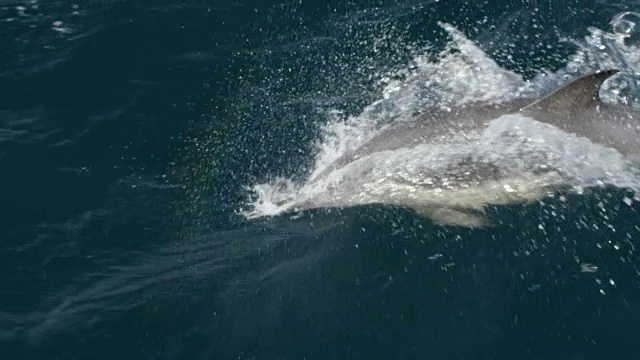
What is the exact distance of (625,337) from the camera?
40.0 feet

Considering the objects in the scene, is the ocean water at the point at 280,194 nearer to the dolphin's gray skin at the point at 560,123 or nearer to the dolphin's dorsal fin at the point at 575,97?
the dolphin's gray skin at the point at 560,123

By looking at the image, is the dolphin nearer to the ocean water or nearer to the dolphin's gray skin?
the dolphin's gray skin

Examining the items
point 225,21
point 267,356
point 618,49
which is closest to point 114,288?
point 267,356

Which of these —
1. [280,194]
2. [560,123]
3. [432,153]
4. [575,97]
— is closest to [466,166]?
[432,153]

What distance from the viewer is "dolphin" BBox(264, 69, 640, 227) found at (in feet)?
47.2

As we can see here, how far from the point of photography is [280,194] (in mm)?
14414

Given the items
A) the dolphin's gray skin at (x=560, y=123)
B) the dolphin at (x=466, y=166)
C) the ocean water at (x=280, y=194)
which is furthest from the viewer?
the dolphin's gray skin at (x=560, y=123)

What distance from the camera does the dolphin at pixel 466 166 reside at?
566 inches

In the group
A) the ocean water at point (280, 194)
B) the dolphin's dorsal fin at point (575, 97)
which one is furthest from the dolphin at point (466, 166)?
the ocean water at point (280, 194)

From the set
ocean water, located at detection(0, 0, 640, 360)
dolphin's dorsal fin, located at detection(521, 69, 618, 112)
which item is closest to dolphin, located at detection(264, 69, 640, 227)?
dolphin's dorsal fin, located at detection(521, 69, 618, 112)

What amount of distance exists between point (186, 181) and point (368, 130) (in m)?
3.36

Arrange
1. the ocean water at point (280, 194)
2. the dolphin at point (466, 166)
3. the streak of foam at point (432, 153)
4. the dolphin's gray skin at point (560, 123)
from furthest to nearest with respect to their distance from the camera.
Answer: the dolphin's gray skin at point (560, 123) < the streak of foam at point (432, 153) < the dolphin at point (466, 166) < the ocean water at point (280, 194)

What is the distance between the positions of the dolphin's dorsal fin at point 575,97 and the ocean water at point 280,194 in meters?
0.51

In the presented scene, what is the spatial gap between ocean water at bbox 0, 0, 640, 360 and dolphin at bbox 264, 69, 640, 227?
209 mm
